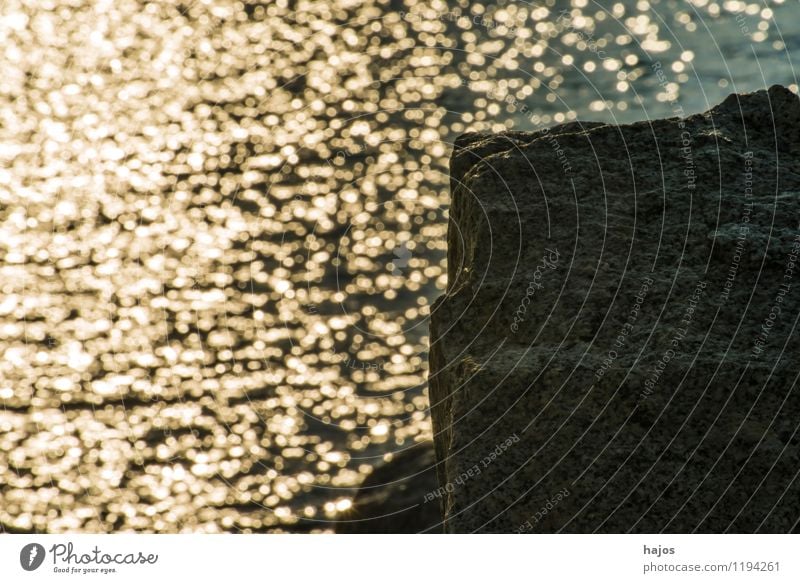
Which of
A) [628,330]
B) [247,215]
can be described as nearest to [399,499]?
[628,330]

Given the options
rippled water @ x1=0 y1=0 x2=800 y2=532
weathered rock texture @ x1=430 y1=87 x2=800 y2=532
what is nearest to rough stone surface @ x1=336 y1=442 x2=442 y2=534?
rippled water @ x1=0 y1=0 x2=800 y2=532

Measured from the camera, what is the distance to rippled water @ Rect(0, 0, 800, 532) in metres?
16.9

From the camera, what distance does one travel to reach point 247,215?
25.6 m

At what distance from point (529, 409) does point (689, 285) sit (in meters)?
1.42

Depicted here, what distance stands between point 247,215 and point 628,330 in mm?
20284

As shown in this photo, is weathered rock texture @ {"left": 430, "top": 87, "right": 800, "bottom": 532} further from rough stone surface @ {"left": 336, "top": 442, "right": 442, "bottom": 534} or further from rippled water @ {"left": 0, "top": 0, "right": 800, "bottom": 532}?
rippled water @ {"left": 0, "top": 0, "right": 800, "bottom": 532}

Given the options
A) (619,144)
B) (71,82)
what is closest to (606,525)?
(619,144)

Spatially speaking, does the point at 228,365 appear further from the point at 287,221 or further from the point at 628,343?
the point at 628,343

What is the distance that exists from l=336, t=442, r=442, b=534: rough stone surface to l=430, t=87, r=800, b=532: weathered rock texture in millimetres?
3570

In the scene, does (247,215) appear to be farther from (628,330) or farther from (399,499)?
(628,330)

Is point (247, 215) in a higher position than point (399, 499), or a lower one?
lower

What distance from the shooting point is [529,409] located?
6.02 metres

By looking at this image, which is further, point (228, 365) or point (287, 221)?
point (287, 221)

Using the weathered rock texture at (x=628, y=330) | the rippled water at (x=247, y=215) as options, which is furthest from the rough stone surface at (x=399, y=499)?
the weathered rock texture at (x=628, y=330)
